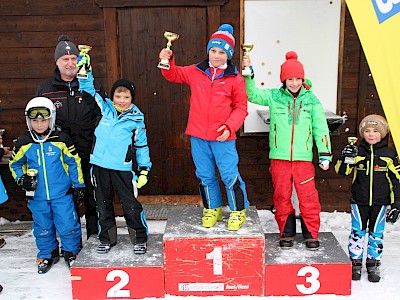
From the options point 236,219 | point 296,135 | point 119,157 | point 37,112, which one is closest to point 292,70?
point 296,135

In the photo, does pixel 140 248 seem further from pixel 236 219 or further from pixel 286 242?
pixel 286 242

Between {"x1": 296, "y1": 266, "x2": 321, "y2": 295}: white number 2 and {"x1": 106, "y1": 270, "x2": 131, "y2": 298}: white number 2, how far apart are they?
140 centimetres

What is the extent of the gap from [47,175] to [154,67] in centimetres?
197

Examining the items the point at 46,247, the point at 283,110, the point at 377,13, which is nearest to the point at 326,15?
the point at 283,110

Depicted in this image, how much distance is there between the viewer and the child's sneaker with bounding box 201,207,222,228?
4082 millimetres

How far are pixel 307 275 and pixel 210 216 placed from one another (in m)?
0.93

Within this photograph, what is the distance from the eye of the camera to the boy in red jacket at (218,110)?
3861 millimetres

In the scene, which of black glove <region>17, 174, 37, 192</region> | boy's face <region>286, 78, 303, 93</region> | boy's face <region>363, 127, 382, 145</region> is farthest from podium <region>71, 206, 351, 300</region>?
boy's face <region>286, 78, 303, 93</region>

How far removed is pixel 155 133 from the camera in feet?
18.7

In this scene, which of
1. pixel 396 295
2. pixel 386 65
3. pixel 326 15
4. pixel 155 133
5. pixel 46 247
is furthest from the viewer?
pixel 155 133

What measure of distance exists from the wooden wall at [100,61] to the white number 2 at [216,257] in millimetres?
1911

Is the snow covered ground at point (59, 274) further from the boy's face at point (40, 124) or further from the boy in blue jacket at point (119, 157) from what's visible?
the boy's face at point (40, 124)

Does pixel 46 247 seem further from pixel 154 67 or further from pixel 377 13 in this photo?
pixel 377 13

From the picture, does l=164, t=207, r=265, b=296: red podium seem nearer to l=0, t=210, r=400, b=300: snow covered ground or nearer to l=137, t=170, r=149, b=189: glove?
l=0, t=210, r=400, b=300: snow covered ground
